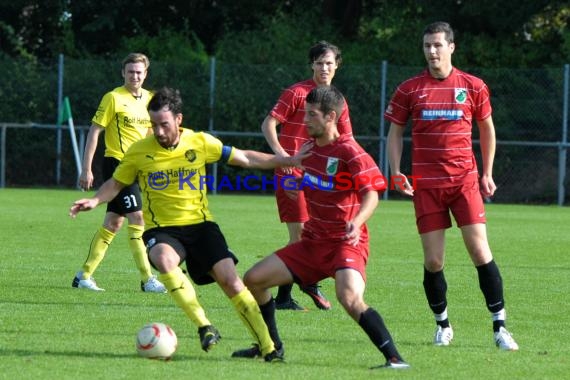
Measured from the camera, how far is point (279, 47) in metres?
27.6

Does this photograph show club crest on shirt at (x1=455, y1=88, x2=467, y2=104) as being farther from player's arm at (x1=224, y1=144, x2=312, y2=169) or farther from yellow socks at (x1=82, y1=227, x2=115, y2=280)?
yellow socks at (x1=82, y1=227, x2=115, y2=280)

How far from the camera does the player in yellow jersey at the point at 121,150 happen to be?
9.95 m

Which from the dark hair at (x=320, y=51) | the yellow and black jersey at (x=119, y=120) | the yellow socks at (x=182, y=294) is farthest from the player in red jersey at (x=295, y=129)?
the yellow socks at (x=182, y=294)

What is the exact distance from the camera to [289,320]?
8453 millimetres

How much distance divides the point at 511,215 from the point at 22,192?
377 inches

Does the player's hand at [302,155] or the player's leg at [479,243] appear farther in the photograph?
the player's leg at [479,243]

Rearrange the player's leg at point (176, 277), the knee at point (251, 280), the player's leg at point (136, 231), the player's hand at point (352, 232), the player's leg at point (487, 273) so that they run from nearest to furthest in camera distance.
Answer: the player's hand at point (352, 232), the knee at point (251, 280), the player's leg at point (176, 277), the player's leg at point (487, 273), the player's leg at point (136, 231)

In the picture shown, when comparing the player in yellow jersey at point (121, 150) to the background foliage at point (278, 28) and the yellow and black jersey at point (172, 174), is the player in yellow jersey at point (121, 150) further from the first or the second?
the background foliage at point (278, 28)

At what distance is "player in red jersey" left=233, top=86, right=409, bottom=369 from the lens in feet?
21.6

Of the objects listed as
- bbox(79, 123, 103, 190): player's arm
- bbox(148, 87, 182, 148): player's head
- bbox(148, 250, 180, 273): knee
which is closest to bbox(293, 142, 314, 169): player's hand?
bbox(148, 87, 182, 148): player's head

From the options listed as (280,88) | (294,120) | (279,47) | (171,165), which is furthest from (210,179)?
(171,165)

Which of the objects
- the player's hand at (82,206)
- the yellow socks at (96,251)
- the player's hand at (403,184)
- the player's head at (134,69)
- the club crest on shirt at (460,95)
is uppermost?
the player's head at (134,69)

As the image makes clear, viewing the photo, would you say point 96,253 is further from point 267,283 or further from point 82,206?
point 267,283

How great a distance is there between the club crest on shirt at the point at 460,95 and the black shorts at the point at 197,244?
1751mm
